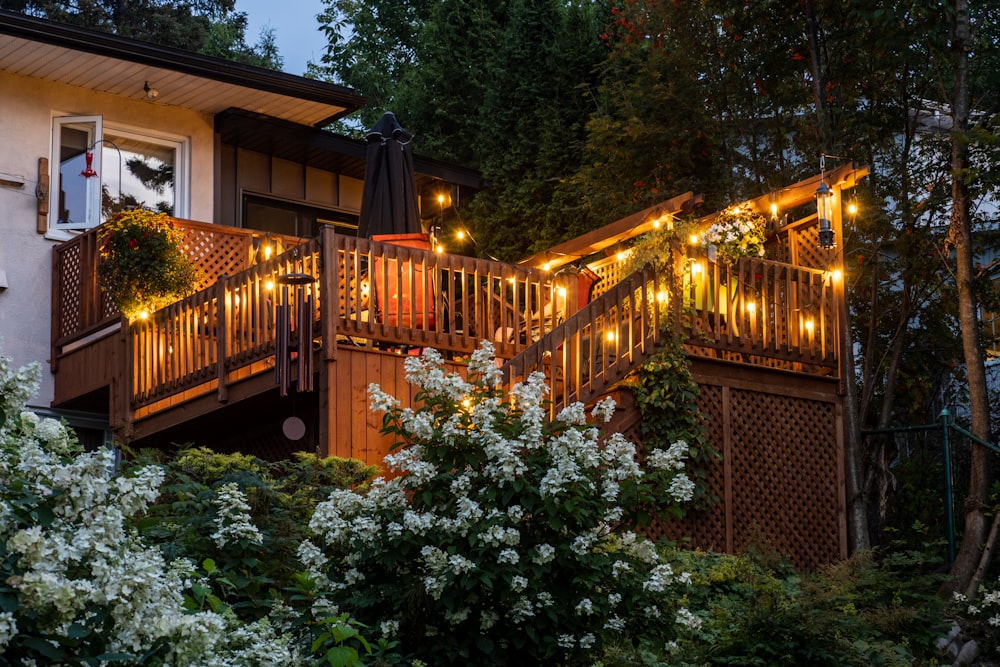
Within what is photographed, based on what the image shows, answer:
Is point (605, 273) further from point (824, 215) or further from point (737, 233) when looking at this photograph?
point (824, 215)

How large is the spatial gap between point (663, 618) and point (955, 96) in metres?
7.35

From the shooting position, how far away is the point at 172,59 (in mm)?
14828

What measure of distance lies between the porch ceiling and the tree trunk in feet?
23.1

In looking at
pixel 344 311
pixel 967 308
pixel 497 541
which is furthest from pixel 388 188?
pixel 497 541

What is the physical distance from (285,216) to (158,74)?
2994 millimetres

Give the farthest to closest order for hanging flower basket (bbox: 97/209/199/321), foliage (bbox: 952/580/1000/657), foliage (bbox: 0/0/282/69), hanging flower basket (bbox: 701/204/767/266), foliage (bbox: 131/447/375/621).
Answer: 1. foliage (bbox: 0/0/282/69)
2. hanging flower basket (bbox: 97/209/199/321)
3. hanging flower basket (bbox: 701/204/767/266)
4. foliage (bbox: 952/580/1000/657)
5. foliage (bbox: 131/447/375/621)

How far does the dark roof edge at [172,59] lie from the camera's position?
13.9 meters

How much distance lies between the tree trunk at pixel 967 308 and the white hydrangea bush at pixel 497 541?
18.3ft

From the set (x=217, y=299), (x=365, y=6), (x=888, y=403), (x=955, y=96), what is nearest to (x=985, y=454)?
(x=888, y=403)

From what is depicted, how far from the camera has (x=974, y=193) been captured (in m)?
12.3

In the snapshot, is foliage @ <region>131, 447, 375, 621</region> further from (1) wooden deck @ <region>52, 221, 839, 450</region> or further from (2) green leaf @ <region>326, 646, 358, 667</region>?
(1) wooden deck @ <region>52, 221, 839, 450</region>

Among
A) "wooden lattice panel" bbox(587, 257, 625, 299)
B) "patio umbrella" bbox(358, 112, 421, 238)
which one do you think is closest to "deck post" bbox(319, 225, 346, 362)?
"patio umbrella" bbox(358, 112, 421, 238)

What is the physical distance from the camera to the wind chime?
11066 mm

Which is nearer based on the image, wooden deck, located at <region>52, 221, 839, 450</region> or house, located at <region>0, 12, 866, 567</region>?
wooden deck, located at <region>52, 221, 839, 450</region>
